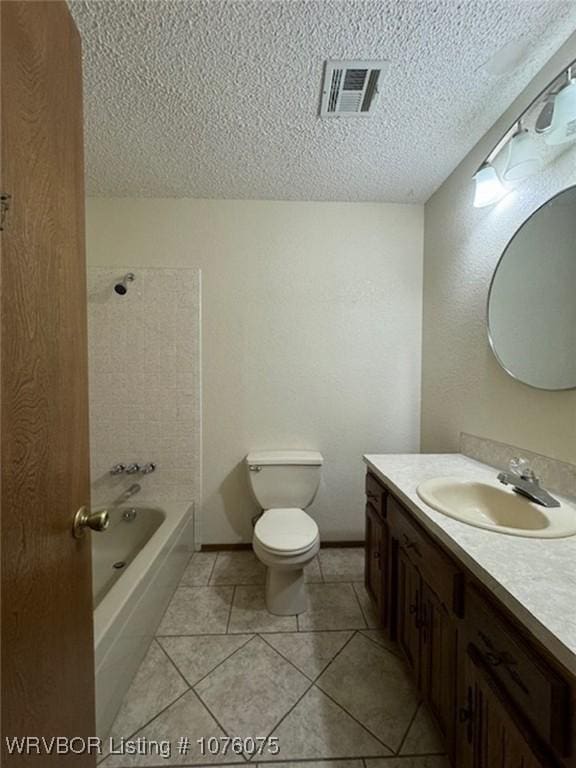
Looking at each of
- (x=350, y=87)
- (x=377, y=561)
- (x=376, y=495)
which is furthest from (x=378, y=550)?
(x=350, y=87)

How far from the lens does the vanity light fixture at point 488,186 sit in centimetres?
135

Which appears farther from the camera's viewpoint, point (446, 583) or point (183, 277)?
point (183, 277)

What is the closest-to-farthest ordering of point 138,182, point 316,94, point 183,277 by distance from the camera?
point 316,94 → point 138,182 → point 183,277

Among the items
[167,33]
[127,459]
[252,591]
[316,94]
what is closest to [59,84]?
[167,33]

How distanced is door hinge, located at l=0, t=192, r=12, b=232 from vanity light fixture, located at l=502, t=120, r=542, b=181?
A: 1.66 meters

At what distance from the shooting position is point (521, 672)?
59cm

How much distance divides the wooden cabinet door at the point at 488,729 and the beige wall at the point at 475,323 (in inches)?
30.5

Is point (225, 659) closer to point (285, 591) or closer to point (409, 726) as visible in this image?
point (285, 591)

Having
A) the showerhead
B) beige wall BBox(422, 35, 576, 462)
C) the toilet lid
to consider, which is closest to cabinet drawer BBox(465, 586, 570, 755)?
beige wall BBox(422, 35, 576, 462)

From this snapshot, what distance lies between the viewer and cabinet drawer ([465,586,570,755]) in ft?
1.65

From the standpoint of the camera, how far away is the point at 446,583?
85 cm

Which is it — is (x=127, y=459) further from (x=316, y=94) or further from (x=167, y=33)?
(x=316, y=94)

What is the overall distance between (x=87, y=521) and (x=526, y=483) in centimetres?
131

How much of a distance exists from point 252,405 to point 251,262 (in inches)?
38.3
